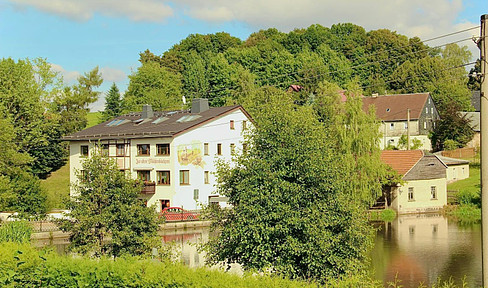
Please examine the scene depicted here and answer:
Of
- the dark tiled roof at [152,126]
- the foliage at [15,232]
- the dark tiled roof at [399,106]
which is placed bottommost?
the foliage at [15,232]

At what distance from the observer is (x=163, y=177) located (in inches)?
1826

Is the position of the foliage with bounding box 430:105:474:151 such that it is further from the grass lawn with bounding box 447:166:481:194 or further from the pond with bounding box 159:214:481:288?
the pond with bounding box 159:214:481:288

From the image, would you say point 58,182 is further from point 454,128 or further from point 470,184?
point 454,128

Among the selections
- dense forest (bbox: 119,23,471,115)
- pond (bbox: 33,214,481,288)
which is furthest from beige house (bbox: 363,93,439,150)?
pond (bbox: 33,214,481,288)

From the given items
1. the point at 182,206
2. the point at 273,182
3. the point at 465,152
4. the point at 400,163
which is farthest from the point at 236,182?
the point at 465,152

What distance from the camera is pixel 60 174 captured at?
58.4m

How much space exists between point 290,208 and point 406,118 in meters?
57.6

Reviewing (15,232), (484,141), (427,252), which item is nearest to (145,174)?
(15,232)

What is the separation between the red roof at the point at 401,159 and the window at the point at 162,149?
1904 centimetres

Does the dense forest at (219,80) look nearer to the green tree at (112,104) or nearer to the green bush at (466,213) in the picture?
the green tree at (112,104)

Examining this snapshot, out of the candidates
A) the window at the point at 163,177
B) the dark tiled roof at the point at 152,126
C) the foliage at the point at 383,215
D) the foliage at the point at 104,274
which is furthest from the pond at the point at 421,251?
the dark tiled roof at the point at 152,126

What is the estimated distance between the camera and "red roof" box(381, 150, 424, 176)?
49500mm

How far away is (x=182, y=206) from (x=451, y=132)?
37468 millimetres

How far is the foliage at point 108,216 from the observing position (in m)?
18.6
